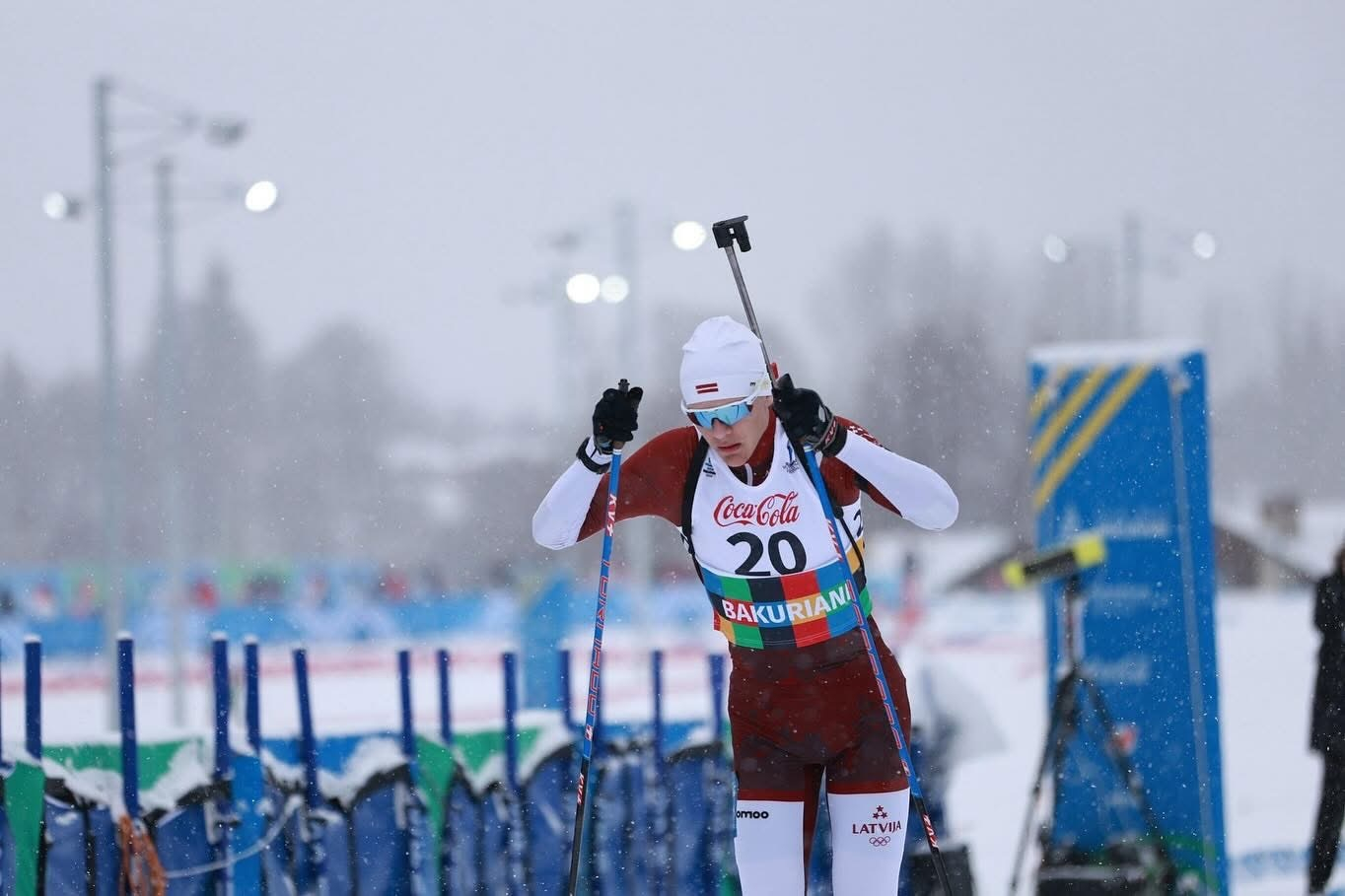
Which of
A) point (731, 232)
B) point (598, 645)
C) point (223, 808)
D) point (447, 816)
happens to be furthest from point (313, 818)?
point (731, 232)

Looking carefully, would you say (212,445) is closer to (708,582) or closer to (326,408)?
(326,408)

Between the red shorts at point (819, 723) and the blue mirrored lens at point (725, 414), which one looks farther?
the red shorts at point (819, 723)

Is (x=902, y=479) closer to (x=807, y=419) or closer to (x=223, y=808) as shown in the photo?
(x=807, y=419)

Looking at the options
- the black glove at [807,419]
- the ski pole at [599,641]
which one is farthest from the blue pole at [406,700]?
the black glove at [807,419]

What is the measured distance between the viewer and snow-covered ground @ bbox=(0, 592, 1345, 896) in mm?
6773

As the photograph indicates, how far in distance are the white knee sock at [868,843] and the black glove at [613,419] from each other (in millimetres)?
1028

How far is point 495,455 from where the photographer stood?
160 feet

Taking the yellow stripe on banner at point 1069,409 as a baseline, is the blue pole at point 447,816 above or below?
below

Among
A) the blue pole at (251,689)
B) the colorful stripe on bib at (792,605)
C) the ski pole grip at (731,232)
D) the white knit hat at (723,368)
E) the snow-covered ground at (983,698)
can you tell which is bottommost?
the snow-covered ground at (983,698)

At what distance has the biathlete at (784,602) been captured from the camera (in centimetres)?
338

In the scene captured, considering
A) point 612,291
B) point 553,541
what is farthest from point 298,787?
point 612,291

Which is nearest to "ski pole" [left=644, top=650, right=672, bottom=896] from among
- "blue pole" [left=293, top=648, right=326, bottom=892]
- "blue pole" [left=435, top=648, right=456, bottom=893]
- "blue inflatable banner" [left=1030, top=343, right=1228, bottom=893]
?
"blue pole" [left=435, top=648, right=456, bottom=893]

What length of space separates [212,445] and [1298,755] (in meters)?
44.4

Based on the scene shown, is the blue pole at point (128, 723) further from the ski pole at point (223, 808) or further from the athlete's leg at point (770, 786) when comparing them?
the athlete's leg at point (770, 786)
